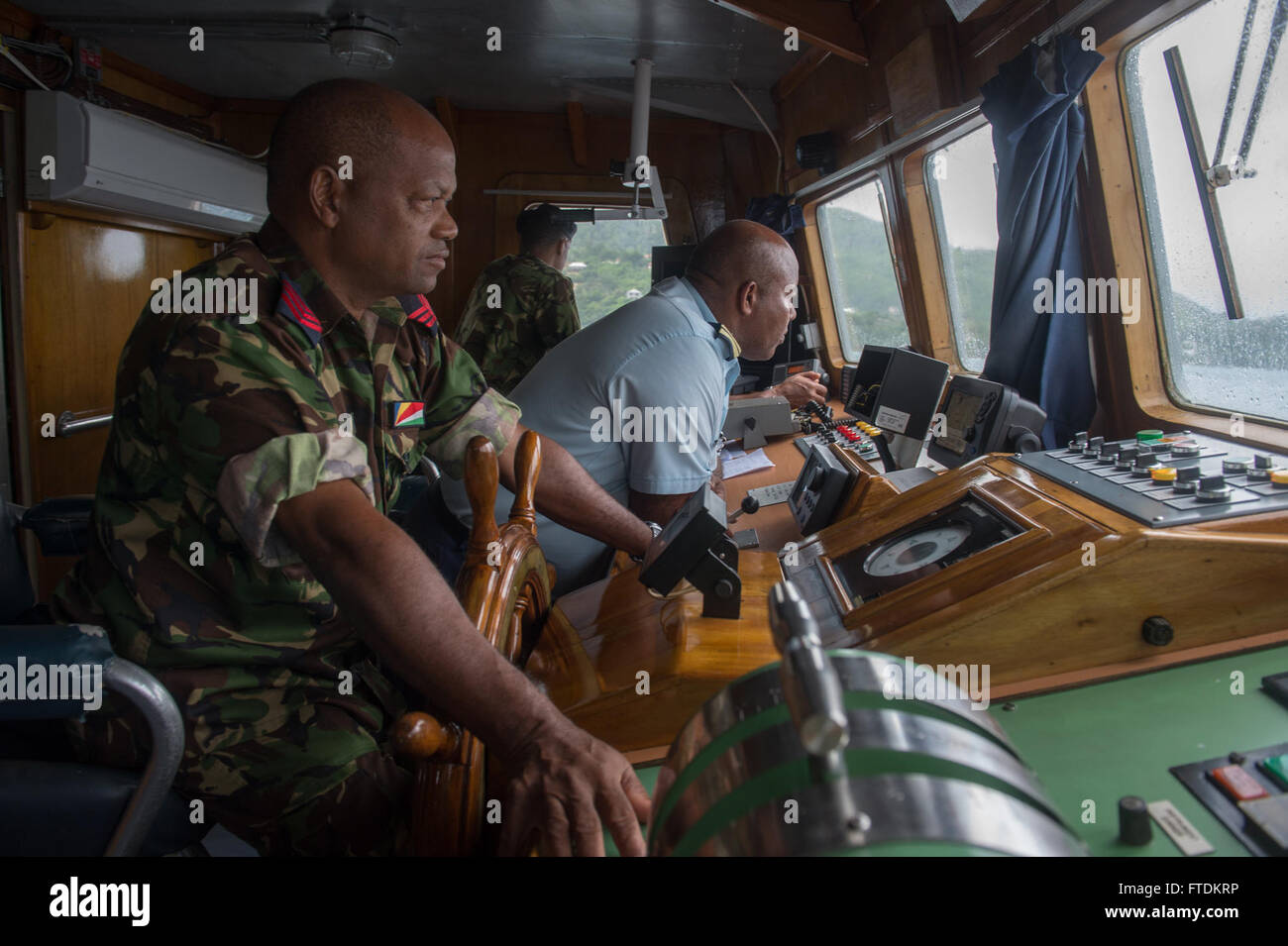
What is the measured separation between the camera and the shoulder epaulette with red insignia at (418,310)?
5.07ft

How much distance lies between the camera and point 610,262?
6.54 meters

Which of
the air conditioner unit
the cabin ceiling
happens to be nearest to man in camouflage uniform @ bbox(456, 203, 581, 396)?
the cabin ceiling

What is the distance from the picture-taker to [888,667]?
0.49 meters

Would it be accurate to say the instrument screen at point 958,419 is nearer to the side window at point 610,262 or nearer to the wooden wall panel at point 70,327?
the wooden wall panel at point 70,327

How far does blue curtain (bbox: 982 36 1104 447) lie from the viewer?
6.79ft

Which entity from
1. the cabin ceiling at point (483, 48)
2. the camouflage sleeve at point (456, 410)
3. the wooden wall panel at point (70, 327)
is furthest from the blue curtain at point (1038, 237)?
the wooden wall panel at point (70, 327)

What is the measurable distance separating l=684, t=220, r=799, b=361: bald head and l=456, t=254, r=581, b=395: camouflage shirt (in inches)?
83.8

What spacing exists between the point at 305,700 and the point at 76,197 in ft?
11.8

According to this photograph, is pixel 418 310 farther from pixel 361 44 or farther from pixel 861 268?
pixel 861 268

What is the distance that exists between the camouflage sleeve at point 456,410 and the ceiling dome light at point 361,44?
316 cm

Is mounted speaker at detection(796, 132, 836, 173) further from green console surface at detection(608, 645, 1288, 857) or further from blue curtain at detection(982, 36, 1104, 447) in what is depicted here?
green console surface at detection(608, 645, 1288, 857)

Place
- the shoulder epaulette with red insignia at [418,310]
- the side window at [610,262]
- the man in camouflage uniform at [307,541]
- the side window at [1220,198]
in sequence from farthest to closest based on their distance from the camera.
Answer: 1. the side window at [610,262]
2. the side window at [1220,198]
3. the shoulder epaulette with red insignia at [418,310]
4. the man in camouflage uniform at [307,541]
